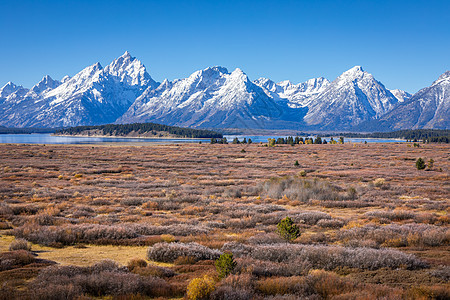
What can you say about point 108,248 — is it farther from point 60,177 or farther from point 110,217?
point 60,177

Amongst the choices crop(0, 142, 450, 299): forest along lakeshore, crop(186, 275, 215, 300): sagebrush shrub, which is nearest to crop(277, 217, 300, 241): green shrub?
crop(0, 142, 450, 299): forest along lakeshore

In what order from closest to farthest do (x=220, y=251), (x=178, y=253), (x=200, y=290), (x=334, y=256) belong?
(x=200, y=290), (x=334, y=256), (x=178, y=253), (x=220, y=251)

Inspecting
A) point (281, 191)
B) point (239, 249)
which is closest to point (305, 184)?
point (281, 191)

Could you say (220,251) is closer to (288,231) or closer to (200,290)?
(288,231)

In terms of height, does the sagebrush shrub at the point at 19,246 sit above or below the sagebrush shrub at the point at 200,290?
below

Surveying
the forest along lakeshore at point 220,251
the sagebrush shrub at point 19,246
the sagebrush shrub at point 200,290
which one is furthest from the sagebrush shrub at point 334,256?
the sagebrush shrub at point 19,246

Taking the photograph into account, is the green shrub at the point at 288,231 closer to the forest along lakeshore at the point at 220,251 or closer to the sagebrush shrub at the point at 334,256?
the forest along lakeshore at the point at 220,251

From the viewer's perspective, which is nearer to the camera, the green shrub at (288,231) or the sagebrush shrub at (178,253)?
the sagebrush shrub at (178,253)

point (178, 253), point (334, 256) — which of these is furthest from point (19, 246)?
point (334, 256)

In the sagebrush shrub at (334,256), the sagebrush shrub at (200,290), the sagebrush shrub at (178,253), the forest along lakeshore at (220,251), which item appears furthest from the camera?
the sagebrush shrub at (178,253)

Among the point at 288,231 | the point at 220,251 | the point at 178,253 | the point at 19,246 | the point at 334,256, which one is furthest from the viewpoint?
the point at 288,231

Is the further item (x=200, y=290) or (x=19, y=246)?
(x=19, y=246)

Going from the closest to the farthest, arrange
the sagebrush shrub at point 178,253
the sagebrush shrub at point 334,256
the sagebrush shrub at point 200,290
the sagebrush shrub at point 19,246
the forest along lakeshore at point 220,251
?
1. the sagebrush shrub at point 200,290
2. the forest along lakeshore at point 220,251
3. the sagebrush shrub at point 334,256
4. the sagebrush shrub at point 178,253
5. the sagebrush shrub at point 19,246

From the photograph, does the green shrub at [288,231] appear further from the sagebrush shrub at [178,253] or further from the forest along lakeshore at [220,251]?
the sagebrush shrub at [178,253]
